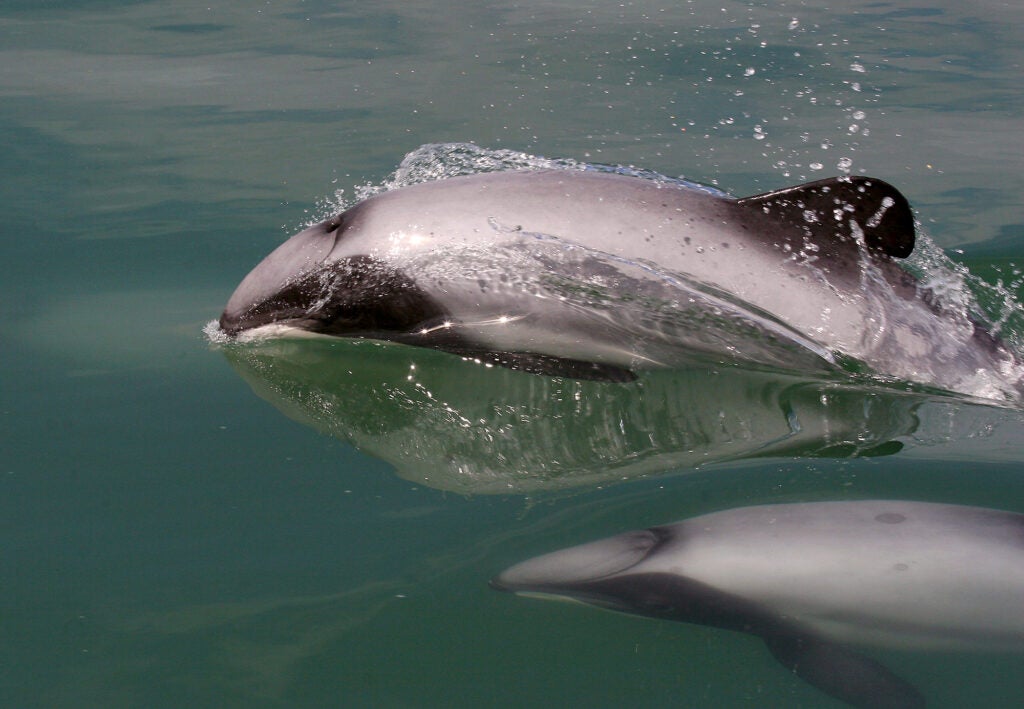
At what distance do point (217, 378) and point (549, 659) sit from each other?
2431mm

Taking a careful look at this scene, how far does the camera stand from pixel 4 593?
3.41m

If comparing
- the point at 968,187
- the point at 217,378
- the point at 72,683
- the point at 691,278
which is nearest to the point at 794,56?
the point at 968,187

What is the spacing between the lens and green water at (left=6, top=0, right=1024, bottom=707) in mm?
3152

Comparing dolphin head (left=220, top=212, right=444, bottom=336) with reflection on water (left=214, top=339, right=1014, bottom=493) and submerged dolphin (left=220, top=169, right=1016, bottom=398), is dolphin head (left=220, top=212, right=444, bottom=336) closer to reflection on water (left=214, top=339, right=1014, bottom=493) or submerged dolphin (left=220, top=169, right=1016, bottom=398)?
submerged dolphin (left=220, top=169, right=1016, bottom=398)

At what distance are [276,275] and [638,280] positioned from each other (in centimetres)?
173

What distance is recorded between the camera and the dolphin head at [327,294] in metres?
5.23

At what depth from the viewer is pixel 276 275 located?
550cm

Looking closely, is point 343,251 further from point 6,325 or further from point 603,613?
point 603,613

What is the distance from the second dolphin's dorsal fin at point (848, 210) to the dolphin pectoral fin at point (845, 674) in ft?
6.86

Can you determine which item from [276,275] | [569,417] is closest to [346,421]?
[569,417]

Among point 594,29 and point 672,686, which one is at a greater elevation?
point 594,29

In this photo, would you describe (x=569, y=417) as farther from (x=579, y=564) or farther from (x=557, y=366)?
(x=579, y=564)

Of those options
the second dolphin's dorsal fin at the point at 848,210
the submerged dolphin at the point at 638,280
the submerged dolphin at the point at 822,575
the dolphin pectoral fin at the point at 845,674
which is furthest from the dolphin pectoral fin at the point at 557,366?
the dolphin pectoral fin at the point at 845,674

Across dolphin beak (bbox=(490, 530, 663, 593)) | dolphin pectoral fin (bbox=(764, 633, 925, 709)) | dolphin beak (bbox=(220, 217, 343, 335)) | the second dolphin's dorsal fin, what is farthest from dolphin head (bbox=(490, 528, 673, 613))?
dolphin beak (bbox=(220, 217, 343, 335))
